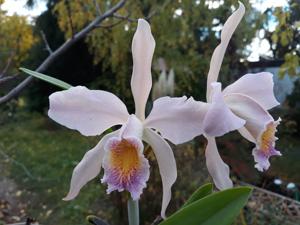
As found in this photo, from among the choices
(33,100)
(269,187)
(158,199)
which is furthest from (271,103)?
(33,100)

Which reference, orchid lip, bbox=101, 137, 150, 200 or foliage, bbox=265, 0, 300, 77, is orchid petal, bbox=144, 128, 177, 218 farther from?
foliage, bbox=265, 0, 300, 77

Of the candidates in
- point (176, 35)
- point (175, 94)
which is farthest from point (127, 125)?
point (176, 35)

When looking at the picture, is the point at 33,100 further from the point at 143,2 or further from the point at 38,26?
the point at 143,2

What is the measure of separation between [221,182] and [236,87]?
172mm

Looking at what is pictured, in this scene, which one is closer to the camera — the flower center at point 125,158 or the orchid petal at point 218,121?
the orchid petal at point 218,121

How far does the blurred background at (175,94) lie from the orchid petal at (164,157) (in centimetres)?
80

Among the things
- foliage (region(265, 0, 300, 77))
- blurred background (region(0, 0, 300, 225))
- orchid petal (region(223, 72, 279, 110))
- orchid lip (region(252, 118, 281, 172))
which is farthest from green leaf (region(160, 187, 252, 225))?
foliage (region(265, 0, 300, 77))

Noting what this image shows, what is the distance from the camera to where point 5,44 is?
16.3ft

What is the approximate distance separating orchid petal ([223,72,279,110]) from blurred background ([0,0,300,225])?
86cm

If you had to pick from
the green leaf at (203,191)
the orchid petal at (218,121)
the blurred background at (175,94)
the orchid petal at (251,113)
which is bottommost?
the blurred background at (175,94)

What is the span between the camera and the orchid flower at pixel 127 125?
2.23 ft

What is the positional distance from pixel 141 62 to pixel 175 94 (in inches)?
144

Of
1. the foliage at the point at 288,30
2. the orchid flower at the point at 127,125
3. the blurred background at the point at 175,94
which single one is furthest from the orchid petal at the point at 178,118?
the foliage at the point at 288,30

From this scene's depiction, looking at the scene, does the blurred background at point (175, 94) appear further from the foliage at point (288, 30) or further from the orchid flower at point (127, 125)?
the orchid flower at point (127, 125)
